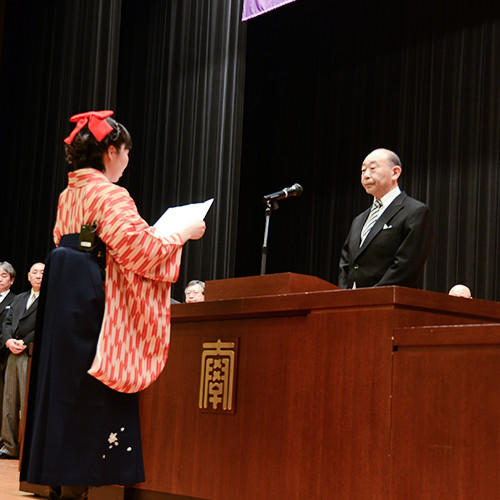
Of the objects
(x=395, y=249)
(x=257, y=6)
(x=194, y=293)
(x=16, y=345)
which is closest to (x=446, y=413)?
(x=395, y=249)

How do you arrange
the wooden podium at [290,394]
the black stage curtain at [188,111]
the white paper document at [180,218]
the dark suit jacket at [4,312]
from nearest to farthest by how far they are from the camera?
the wooden podium at [290,394], the white paper document at [180,218], the dark suit jacket at [4,312], the black stage curtain at [188,111]

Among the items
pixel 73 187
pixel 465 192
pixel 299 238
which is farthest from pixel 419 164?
pixel 73 187

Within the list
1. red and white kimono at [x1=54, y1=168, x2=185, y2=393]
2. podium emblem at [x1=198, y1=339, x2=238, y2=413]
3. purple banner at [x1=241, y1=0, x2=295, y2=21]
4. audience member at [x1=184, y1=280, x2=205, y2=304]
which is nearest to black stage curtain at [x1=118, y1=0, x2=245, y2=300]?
purple banner at [x1=241, y1=0, x2=295, y2=21]

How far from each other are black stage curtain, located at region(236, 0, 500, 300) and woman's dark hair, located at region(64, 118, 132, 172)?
4749 mm

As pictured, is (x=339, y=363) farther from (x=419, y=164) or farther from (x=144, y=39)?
(x=144, y=39)

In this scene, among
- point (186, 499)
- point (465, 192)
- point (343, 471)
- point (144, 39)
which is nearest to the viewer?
point (343, 471)

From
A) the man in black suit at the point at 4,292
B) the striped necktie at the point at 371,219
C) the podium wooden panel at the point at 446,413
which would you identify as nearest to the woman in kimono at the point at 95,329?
the podium wooden panel at the point at 446,413

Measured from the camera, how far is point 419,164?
23.5ft

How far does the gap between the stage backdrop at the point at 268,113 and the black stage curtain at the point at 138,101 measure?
0.01 m

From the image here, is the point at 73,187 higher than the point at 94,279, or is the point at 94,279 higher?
the point at 73,187

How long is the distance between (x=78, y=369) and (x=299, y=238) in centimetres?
669

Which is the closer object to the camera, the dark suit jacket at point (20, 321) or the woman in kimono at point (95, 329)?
the woman in kimono at point (95, 329)

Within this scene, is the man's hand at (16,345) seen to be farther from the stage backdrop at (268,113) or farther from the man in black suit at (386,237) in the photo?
the man in black suit at (386,237)

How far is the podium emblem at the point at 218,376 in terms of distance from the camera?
272cm
